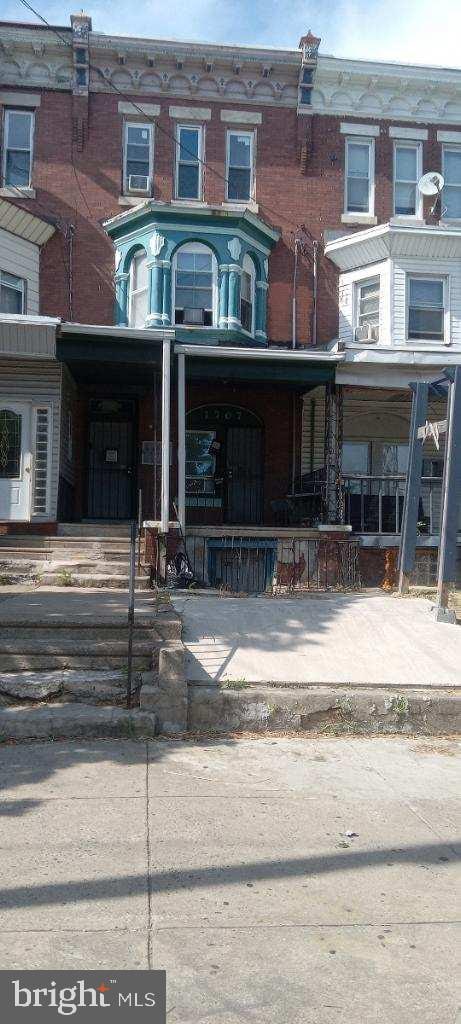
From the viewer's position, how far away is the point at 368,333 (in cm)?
1644

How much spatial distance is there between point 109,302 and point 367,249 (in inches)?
216

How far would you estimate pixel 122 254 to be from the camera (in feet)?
53.3

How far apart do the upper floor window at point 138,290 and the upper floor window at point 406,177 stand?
5974mm

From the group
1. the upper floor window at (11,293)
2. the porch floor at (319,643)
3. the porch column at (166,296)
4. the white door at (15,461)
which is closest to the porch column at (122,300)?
the porch column at (166,296)

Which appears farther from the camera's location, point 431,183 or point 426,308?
point 431,183

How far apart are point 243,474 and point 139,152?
286 inches

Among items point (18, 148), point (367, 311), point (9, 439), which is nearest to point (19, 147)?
point (18, 148)

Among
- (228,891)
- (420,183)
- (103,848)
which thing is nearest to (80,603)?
(103,848)

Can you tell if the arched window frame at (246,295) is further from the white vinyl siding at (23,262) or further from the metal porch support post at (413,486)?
the metal porch support post at (413,486)

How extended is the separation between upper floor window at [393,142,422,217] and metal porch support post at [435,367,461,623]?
387 inches

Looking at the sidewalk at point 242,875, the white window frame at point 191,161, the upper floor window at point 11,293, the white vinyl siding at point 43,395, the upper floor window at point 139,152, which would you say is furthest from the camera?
the white window frame at point 191,161

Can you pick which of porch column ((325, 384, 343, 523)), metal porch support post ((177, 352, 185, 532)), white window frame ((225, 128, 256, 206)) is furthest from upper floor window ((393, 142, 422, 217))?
metal porch support post ((177, 352, 185, 532))

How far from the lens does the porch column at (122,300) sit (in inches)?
635

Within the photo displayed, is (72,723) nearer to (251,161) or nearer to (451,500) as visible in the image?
(451,500)
